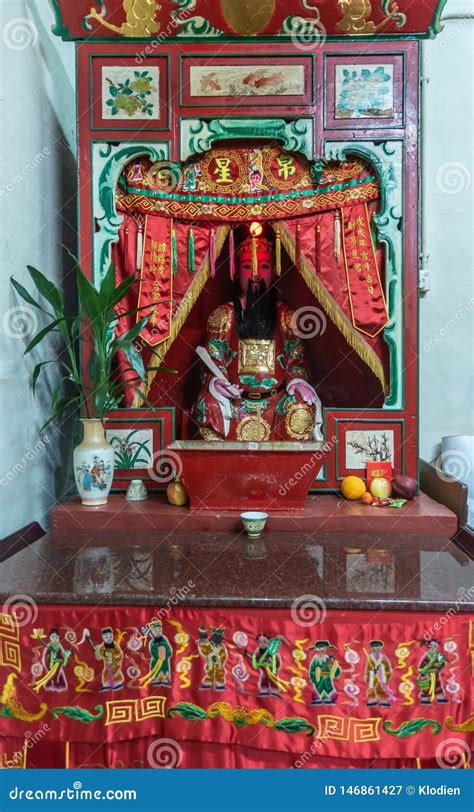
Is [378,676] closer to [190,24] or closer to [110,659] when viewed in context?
[110,659]

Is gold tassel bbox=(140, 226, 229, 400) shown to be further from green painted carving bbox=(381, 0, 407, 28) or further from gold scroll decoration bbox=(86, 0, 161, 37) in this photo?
green painted carving bbox=(381, 0, 407, 28)

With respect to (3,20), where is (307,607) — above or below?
below

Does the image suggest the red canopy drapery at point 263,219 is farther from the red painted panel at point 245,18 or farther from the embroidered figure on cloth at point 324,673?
the embroidered figure on cloth at point 324,673

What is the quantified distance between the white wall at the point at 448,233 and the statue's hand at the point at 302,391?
1.11 metres

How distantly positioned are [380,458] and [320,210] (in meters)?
1.45

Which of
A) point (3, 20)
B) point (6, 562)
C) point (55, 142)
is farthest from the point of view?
point (55, 142)

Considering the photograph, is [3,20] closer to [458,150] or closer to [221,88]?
[221,88]

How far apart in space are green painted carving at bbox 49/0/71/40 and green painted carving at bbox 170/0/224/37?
595 mm

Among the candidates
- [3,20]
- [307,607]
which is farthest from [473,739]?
[3,20]

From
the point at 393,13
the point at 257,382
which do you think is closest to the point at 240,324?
the point at 257,382

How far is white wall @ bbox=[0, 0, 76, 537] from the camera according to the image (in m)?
2.93

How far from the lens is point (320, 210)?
3350 mm

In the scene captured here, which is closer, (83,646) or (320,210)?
(83,646)

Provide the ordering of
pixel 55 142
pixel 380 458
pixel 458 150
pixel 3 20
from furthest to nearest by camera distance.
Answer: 1. pixel 458 150
2. pixel 55 142
3. pixel 380 458
4. pixel 3 20
